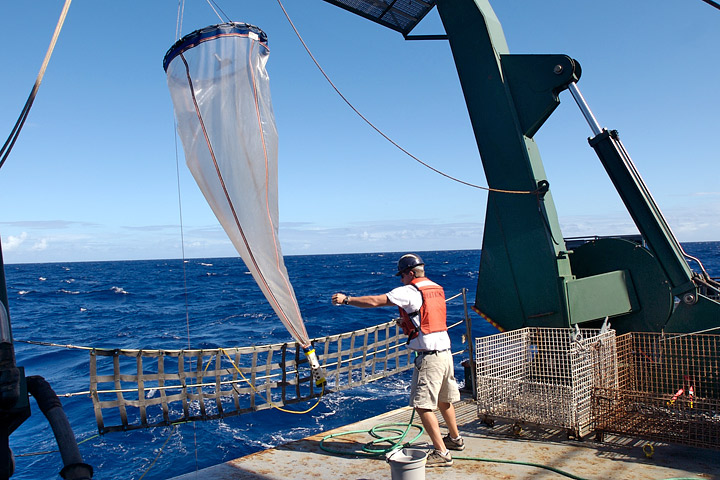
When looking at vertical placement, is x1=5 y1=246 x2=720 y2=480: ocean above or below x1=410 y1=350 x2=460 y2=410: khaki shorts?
below

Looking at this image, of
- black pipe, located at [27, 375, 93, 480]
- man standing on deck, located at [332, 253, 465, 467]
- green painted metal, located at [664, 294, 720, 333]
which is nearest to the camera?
black pipe, located at [27, 375, 93, 480]

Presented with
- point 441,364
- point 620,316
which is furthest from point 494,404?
point 620,316

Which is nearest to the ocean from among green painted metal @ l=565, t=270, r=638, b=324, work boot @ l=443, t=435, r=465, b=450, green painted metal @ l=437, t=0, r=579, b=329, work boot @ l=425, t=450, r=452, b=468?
A: work boot @ l=425, t=450, r=452, b=468

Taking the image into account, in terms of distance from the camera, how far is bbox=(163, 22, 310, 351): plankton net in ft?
12.7

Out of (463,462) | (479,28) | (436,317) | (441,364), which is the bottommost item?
(463,462)

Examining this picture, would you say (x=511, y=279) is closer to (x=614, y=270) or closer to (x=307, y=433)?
(x=614, y=270)

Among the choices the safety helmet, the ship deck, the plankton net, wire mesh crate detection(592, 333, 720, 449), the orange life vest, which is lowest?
the ship deck

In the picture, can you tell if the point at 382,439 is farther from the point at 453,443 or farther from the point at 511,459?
the point at 511,459

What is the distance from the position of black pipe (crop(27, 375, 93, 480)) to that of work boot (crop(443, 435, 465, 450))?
346cm

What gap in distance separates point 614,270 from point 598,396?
2.09m

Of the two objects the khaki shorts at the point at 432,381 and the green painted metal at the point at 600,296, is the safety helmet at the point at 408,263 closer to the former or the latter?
the khaki shorts at the point at 432,381

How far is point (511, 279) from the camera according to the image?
22.3 feet

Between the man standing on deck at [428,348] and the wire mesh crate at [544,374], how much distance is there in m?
1.16

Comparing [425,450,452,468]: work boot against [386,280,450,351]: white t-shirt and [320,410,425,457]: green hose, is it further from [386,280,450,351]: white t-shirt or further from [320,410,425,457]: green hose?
[386,280,450,351]: white t-shirt
